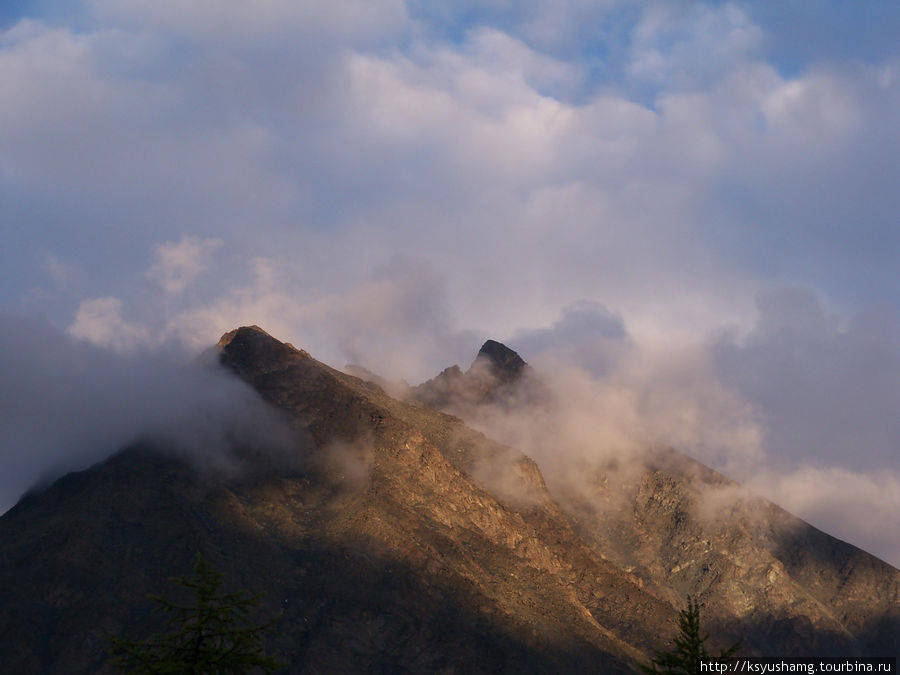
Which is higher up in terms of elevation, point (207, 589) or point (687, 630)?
point (687, 630)

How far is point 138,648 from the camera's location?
50000 mm

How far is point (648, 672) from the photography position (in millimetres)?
58656

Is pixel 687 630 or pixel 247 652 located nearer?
pixel 247 652

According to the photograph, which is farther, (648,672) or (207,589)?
(648,672)

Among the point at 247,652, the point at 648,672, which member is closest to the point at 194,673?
the point at 247,652

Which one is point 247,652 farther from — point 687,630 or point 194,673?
point 687,630

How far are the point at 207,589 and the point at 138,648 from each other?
455 centimetres

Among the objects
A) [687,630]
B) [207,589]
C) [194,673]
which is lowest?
[194,673]

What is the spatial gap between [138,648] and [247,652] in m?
5.59

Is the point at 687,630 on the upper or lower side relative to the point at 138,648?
upper

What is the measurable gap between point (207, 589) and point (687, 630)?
29.3 meters

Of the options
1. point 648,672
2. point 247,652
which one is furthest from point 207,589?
point 648,672

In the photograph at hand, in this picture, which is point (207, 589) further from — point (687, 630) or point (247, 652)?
point (687, 630)

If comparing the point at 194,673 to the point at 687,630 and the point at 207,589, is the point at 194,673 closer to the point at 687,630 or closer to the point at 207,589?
the point at 207,589
